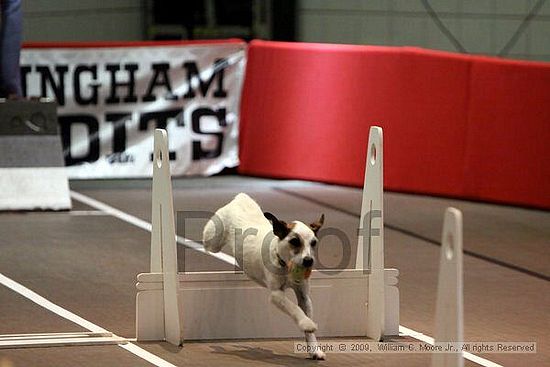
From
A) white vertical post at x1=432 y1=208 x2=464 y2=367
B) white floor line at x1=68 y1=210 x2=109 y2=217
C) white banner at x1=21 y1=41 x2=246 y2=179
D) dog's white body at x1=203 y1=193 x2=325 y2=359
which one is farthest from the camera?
white banner at x1=21 y1=41 x2=246 y2=179

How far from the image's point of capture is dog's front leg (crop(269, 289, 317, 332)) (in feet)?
24.3

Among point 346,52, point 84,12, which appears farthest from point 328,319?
point 84,12

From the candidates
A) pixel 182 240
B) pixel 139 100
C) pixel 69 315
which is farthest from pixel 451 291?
pixel 139 100

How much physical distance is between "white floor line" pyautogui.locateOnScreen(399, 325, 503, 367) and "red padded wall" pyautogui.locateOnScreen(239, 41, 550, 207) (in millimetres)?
5814

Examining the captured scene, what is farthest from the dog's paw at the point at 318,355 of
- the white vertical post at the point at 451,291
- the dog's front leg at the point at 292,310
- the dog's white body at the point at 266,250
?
the white vertical post at the point at 451,291

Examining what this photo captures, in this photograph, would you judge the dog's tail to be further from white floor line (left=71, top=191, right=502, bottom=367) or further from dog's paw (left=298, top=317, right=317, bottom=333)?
white floor line (left=71, top=191, right=502, bottom=367)

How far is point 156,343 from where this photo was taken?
8062mm

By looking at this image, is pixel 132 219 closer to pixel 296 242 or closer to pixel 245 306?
pixel 245 306

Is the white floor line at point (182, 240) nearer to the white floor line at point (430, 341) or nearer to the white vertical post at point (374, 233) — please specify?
the white floor line at point (430, 341)

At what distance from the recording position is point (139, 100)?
1579cm

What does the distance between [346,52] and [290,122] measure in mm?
1064

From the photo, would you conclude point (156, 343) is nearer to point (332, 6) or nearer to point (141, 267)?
point (141, 267)

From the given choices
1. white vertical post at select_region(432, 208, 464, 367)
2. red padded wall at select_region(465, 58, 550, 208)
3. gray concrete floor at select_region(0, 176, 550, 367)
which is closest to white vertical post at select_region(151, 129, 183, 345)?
gray concrete floor at select_region(0, 176, 550, 367)

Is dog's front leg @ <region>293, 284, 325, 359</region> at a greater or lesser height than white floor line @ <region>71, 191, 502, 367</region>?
greater
